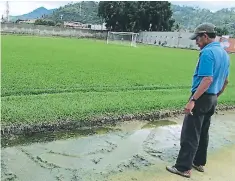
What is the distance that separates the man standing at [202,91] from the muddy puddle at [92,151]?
576 mm

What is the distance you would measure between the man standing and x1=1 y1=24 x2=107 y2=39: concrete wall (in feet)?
166

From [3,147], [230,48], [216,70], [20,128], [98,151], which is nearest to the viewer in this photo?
[216,70]

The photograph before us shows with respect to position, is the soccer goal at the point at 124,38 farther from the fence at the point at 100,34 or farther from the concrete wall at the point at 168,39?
the concrete wall at the point at 168,39

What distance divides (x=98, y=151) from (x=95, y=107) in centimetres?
223

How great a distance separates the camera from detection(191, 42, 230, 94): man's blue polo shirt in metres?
4.42

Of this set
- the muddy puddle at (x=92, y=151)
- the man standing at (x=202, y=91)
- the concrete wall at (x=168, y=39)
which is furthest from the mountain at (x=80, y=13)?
the man standing at (x=202, y=91)

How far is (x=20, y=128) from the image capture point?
586cm

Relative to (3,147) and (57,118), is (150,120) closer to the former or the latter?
(57,118)

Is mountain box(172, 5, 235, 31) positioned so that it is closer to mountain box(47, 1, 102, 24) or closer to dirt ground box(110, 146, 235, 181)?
mountain box(47, 1, 102, 24)

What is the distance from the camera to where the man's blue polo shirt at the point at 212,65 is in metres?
4.42

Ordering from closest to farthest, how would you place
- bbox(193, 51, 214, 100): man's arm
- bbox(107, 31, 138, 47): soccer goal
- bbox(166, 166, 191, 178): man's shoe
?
1. bbox(193, 51, 214, 100): man's arm
2. bbox(166, 166, 191, 178): man's shoe
3. bbox(107, 31, 138, 47): soccer goal

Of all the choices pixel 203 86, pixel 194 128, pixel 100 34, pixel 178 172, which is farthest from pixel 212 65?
pixel 100 34

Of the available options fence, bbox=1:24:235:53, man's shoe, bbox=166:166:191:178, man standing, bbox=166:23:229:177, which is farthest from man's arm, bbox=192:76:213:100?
fence, bbox=1:24:235:53

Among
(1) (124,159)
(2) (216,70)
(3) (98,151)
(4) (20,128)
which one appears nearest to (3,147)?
(4) (20,128)
